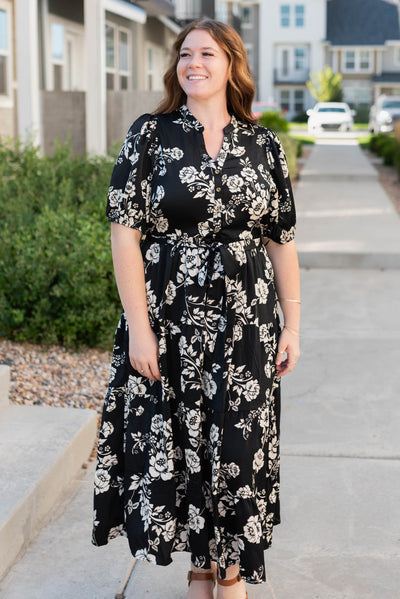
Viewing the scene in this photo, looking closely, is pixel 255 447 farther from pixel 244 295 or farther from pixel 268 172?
pixel 268 172

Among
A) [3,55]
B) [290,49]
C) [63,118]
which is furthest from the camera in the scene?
[290,49]

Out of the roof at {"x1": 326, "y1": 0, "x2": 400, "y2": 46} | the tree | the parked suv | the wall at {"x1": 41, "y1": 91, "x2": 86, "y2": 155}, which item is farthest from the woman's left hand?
the roof at {"x1": 326, "y1": 0, "x2": 400, "y2": 46}

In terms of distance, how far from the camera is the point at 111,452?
2641mm

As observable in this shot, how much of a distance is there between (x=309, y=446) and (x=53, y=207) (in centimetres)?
333

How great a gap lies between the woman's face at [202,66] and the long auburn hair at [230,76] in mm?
21

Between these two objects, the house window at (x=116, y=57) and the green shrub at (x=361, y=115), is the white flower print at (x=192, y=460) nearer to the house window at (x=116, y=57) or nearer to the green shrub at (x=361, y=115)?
the house window at (x=116, y=57)

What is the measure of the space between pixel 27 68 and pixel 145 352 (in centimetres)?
929

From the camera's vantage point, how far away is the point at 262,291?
2.56 m

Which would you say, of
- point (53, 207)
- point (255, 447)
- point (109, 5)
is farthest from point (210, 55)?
point (109, 5)

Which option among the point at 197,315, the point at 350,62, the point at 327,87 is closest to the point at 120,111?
the point at 197,315

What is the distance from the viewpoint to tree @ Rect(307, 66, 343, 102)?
1994 inches

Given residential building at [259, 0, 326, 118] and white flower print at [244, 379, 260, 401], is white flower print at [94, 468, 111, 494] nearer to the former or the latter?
white flower print at [244, 379, 260, 401]

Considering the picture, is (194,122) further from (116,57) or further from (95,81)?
(116,57)

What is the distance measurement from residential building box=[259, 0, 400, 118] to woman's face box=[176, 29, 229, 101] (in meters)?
53.7
